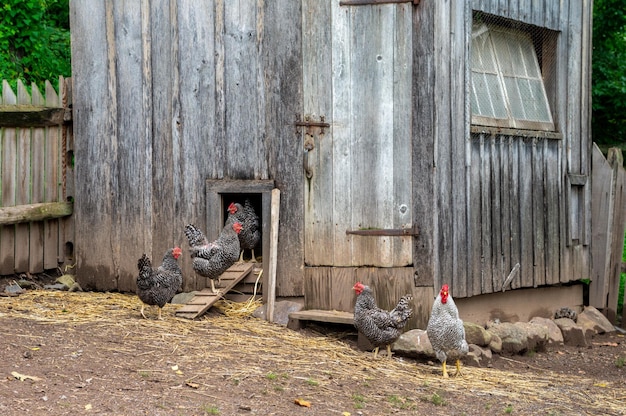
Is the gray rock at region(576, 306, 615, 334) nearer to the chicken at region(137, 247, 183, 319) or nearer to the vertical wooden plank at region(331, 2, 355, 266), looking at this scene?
the vertical wooden plank at region(331, 2, 355, 266)

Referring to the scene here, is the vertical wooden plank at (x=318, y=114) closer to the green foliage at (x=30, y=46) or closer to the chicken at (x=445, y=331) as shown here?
the chicken at (x=445, y=331)

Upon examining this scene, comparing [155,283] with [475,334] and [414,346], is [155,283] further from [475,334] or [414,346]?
[475,334]

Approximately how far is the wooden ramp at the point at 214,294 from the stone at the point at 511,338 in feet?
8.57

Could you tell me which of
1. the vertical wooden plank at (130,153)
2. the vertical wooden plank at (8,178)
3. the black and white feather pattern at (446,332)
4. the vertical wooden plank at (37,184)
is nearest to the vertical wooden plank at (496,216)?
the black and white feather pattern at (446,332)

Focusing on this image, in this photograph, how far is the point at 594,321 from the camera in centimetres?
1022

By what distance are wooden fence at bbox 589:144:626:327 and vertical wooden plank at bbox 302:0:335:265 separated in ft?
13.0

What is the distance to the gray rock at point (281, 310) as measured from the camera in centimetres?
855

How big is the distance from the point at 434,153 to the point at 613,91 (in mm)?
6942

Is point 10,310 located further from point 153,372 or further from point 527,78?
point 527,78

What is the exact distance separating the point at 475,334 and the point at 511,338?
22.6 inches

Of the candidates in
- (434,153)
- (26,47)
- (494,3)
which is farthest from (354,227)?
(26,47)

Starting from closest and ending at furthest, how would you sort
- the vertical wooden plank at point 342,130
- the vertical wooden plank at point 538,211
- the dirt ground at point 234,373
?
1. the dirt ground at point 234,373
2. the vertical wooden plank at point 342,130
3. the vertical wooden plank at point 538,211

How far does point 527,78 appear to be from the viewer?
390 inches

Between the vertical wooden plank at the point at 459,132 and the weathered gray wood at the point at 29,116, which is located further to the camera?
the weathered gray wood at the point at 29,116
